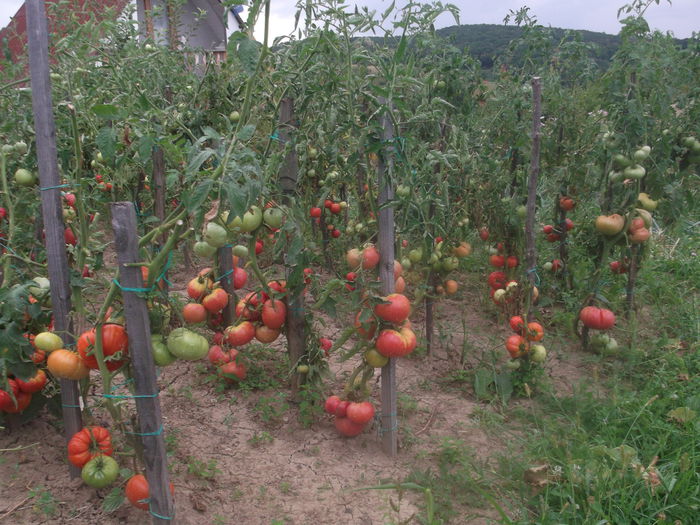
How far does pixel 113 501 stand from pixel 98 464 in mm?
134

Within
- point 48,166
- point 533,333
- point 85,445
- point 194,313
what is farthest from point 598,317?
point 48,166

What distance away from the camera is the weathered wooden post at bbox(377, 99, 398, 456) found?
2.02m

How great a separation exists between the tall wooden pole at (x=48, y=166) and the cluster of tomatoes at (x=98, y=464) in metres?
0.34

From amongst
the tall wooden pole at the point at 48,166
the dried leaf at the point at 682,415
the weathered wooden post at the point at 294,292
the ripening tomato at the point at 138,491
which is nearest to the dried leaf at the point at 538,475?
the dried leaf at the point at 682,415

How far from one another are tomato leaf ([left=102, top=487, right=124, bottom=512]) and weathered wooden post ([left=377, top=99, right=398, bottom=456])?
3.53ft

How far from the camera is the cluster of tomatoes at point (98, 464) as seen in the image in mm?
1759

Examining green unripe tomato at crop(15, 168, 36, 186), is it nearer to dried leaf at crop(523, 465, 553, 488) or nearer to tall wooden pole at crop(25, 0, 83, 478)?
tall wooden pole at crop(25, 0, 83, 478)

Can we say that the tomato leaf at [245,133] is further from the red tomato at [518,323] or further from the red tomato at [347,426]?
the red tomato at [518,323]

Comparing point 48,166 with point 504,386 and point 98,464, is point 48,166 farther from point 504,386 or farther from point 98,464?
point 504,386

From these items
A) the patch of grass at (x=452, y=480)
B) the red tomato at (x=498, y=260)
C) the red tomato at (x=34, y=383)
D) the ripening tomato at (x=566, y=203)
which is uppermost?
the ripening tomato at (x=566, y=203)

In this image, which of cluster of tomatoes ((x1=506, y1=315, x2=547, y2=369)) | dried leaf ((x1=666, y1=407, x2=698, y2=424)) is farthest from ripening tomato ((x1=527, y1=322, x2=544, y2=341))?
dried leaf ((x1=666, y1=407, x2=698, y2=424))

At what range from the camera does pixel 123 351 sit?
1.68m

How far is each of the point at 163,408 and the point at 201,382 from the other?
0.28 m

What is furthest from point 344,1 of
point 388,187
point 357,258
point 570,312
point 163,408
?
point 570,312
